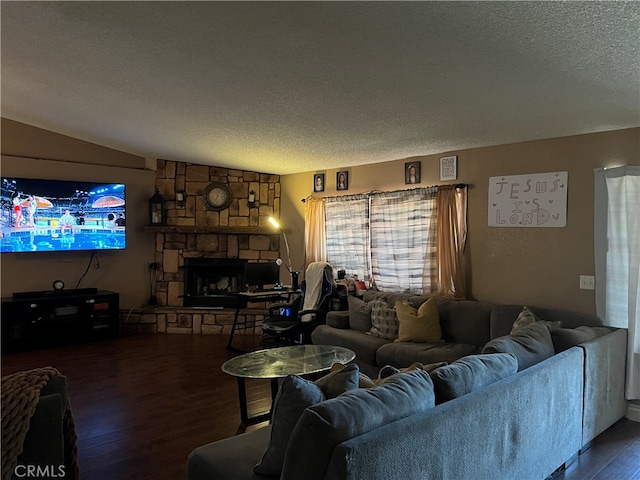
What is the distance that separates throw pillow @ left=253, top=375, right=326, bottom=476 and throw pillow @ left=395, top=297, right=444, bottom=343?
248 cm

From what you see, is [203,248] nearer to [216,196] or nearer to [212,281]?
[212,281]

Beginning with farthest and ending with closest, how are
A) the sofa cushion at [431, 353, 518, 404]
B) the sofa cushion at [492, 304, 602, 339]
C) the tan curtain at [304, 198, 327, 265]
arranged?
1. the tan curtain at [304, 198, 327, 265]
2. the sofa cushion at [492, 304, 602, 339]
3. the sofa cushion at [431, 353, 518, 404]

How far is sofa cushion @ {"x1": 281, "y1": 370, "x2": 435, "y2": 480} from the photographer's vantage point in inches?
61.6

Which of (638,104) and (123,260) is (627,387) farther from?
(123,260)

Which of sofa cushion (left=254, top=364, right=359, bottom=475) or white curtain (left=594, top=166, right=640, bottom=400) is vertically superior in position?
white curtain (left=594, top=166, right=640, bottom=400)

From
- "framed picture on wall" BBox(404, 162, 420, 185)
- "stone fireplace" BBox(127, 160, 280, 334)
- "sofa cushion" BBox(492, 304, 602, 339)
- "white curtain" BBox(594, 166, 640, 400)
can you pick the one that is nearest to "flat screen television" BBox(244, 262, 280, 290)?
"stone fireplace" BBox(127, 160, 280, 334)

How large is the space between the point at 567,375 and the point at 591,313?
1.34 m

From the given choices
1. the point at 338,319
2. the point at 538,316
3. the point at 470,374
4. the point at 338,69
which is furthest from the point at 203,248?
the point at 470,374

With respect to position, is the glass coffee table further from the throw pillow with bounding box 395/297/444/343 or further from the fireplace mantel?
the fireplace mantel

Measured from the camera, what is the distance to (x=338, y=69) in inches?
119

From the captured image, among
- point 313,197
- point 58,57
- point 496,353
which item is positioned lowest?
point 496,353

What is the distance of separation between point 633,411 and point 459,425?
8.12 ft

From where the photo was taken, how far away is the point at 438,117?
3.71 metres

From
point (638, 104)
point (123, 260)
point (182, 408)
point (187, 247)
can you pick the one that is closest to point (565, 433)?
point (638, 104)
